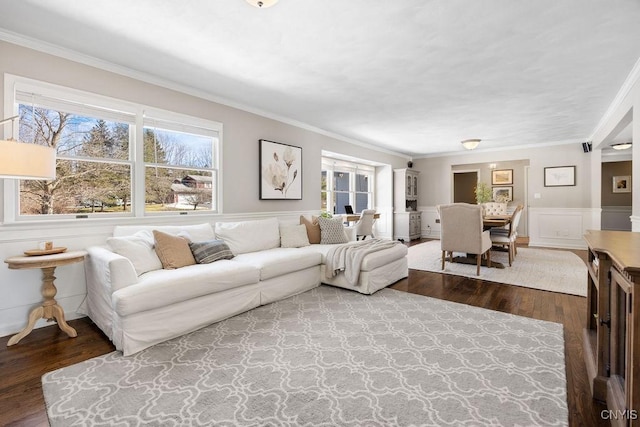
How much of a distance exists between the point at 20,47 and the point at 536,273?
21.4 feet

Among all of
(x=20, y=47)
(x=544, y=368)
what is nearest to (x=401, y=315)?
(x=544, y=368)

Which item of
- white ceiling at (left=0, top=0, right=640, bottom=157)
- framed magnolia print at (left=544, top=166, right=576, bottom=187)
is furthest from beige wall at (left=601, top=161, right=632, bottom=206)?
white ceiling at (left=0, top=0, right=640, bottom=157)

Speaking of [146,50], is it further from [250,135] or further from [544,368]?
[544,368]

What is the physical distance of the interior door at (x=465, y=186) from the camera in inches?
412

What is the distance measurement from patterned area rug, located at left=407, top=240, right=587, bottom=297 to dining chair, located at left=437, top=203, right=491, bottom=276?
0.92ft

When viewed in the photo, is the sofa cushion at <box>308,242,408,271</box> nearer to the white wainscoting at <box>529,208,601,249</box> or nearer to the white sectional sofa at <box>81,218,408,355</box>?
the white sectional sofa at <box>81,218,408,355</box>

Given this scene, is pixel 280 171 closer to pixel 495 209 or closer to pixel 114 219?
pixel 114 219

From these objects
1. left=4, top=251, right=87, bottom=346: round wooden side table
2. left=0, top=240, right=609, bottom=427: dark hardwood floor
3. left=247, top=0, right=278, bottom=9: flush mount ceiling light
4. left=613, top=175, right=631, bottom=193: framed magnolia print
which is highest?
left=247, top=0, right=278, bottom=9: flush mount ceiling light

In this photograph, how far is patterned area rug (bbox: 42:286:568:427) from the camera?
60.6 inches

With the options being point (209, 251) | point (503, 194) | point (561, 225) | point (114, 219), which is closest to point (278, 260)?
point (209, 251)

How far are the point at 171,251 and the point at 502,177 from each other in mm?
9215

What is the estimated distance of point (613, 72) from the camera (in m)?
3.23

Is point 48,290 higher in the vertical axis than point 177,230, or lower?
lower

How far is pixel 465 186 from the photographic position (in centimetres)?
1063
